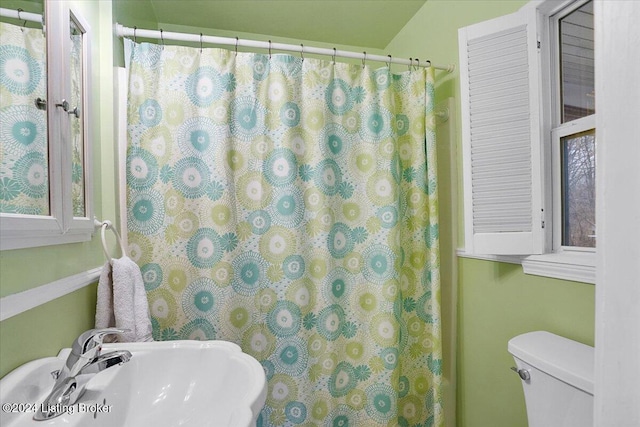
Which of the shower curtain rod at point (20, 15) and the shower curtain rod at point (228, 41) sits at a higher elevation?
the shower curtain rod at point (228, 41)

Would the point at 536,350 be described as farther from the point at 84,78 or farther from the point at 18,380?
the point at 84,78

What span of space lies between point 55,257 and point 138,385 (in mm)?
389

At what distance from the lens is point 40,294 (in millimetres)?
660

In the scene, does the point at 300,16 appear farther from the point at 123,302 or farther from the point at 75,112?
the point at 123,302

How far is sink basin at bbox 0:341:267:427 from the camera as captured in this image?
22.3 inches

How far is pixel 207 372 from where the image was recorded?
83cm

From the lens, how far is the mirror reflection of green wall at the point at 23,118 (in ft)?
1.91

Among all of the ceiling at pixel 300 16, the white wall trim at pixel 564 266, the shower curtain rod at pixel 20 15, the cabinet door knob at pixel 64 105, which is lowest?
the white wall trim at pixel 564 266

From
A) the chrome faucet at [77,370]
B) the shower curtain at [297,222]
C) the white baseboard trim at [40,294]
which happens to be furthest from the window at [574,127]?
the white baseboard trim at [40,294]

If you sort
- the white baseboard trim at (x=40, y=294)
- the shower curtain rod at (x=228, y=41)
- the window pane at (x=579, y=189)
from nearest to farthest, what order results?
the white baseboard trim at (x=40, y=294)
the window pane at (x=579, y=189)
the shower curtain rod at (x=228, y=41)

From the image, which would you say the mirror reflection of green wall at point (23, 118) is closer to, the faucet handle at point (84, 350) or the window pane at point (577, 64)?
the faucet handle at point (84, 350)

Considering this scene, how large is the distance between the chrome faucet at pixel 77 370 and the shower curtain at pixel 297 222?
2.10 ft

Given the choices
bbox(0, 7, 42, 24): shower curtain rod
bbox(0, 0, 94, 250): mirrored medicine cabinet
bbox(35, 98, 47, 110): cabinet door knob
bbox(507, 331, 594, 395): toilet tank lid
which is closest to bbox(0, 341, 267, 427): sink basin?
bbox(0, 0, 94, 250): mirrored medicine cabinet

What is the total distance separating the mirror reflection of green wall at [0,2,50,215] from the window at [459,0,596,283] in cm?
140
